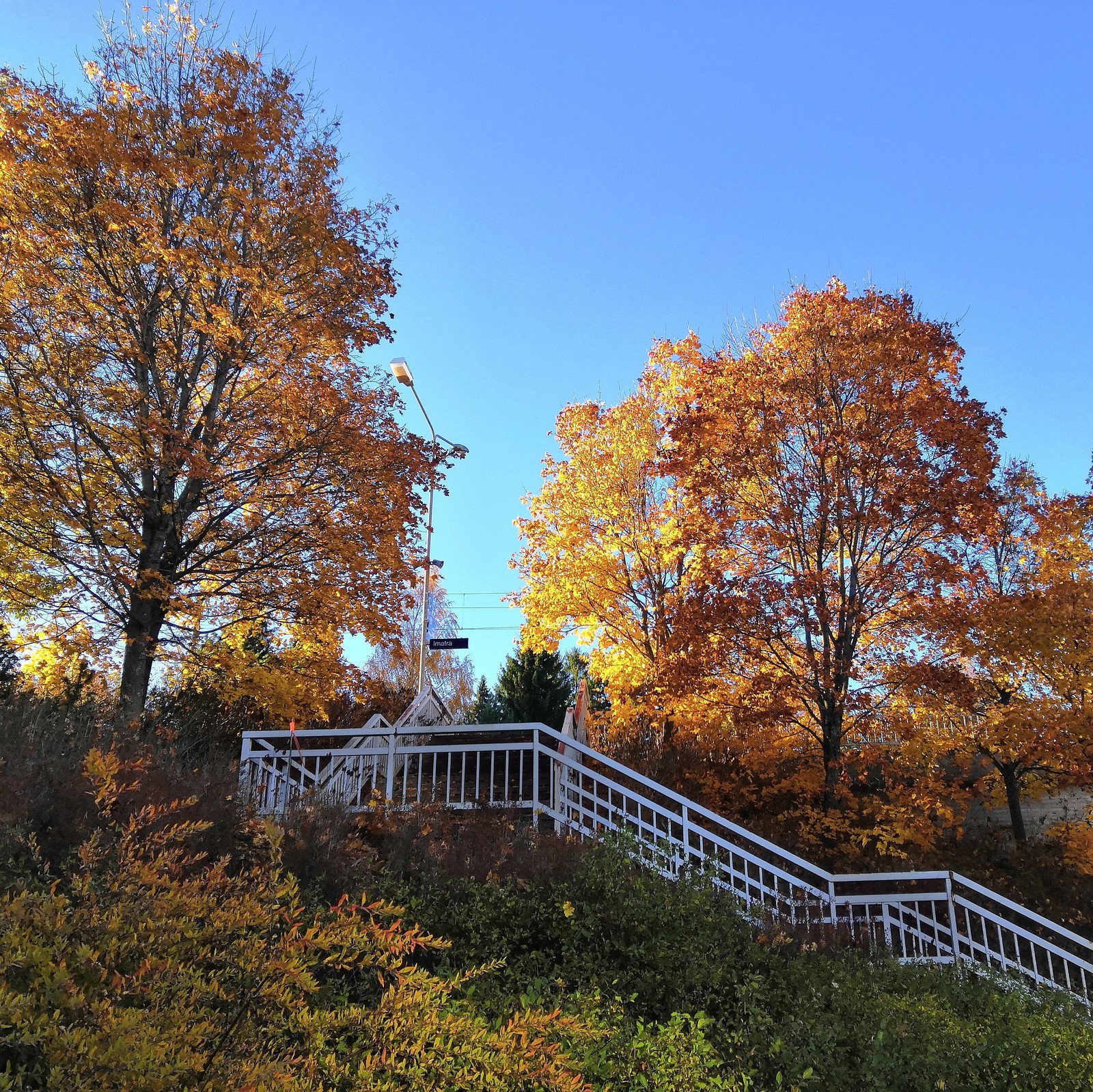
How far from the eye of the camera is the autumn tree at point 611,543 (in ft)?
61.6

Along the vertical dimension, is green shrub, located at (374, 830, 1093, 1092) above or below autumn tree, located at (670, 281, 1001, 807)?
below

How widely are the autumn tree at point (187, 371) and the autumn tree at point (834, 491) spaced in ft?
18.7

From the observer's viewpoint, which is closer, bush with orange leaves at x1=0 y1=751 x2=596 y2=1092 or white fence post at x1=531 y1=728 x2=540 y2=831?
bush with orange leaves at x1=0 y1=751 x2=596 y2=1092

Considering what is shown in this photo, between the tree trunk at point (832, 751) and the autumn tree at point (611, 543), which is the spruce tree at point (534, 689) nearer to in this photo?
the autumn tree at point (611, 543)

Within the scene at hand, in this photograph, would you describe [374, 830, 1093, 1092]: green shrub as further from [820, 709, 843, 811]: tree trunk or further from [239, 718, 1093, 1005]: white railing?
[820, 709, 843, 811]: tree trunk

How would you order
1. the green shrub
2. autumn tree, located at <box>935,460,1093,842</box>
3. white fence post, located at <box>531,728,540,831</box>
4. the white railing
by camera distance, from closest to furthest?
the green shrub, the white railing, white fence post, located at <box>531,728,540,831</box>, autumn tree, located at <box>935,460,1093,842</box>

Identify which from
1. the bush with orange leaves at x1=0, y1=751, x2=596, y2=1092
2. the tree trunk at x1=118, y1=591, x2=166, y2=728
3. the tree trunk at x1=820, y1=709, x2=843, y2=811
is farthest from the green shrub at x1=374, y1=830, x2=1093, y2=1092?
the tree trunk at x1=820, y1=709, x2=843, y2=811

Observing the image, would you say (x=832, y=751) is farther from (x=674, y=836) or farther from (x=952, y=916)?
(x=952, y=916)

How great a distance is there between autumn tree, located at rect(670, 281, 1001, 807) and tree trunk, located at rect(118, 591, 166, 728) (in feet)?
27.7

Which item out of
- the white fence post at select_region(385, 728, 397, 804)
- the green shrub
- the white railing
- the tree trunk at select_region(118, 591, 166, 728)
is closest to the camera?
the green shrub

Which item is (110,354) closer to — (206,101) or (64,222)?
(64,222)

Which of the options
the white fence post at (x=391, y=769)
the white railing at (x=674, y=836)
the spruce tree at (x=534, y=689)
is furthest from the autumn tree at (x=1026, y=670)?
the spruce tree at (x=534, y=689)

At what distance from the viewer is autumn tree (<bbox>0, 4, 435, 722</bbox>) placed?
35.0 ft

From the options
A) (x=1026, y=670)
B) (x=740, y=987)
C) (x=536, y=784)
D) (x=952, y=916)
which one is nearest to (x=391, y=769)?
(x=536, y=784)
